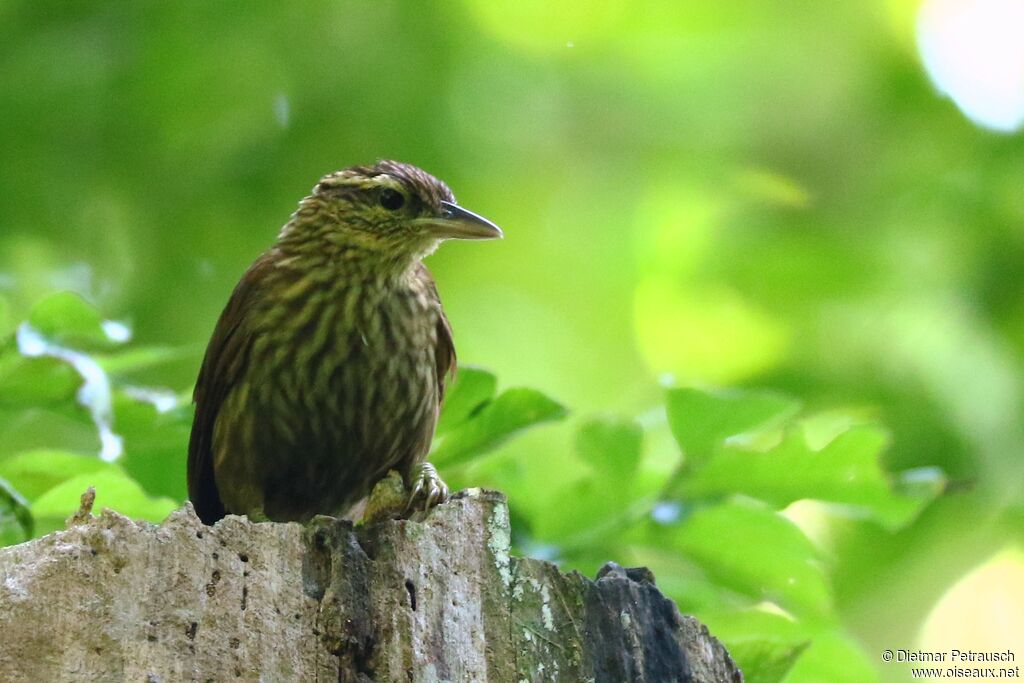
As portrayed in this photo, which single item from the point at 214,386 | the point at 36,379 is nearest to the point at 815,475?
the point at 214,386

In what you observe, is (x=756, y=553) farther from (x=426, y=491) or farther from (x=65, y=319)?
(x=65, y=319)

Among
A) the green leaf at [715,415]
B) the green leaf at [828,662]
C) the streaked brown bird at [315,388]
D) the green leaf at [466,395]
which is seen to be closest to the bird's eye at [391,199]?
the streaked brown bird at [315,388]

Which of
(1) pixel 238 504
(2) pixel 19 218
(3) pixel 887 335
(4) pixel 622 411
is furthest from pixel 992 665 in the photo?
(2) pixel 19 218

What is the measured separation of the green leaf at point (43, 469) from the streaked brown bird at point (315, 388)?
557 millimetres

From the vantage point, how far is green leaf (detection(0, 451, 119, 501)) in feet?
11.1

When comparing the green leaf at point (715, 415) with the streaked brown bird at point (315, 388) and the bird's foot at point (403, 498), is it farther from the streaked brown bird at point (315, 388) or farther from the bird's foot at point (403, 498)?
the streaked brown bird at point (315, 388)

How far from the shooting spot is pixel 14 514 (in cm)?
340

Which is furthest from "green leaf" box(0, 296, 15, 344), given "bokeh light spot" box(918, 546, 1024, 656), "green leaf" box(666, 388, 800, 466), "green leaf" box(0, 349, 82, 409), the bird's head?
"bokeh light spot" box(918, 546, 1024, 656)

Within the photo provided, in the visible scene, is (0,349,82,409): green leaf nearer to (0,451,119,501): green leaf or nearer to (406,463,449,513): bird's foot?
(0,451,119,501): green leaf

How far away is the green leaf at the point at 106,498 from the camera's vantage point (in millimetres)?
3186

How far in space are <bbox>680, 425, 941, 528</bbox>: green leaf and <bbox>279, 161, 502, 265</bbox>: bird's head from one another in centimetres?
126

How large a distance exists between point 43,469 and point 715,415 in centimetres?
168

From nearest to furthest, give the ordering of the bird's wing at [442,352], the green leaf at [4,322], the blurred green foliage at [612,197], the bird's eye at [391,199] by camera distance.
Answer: the green leaf at [4,322] → the bird's wing at [442,352] → the bird's eye at [391,199] → the blurred green foliage at [612,197]

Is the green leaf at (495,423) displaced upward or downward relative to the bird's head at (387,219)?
downward
